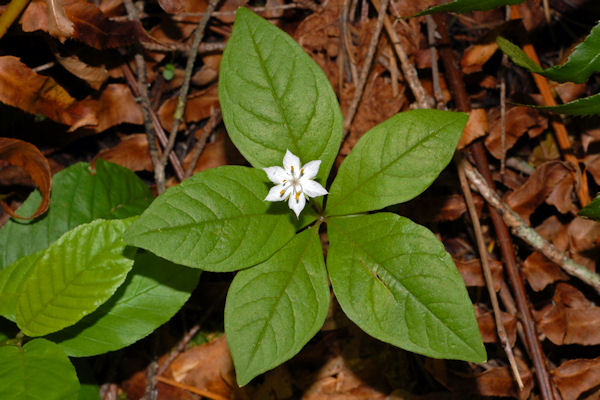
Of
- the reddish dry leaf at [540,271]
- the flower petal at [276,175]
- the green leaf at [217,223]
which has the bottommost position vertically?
the reddish dry leaf at [540,271]

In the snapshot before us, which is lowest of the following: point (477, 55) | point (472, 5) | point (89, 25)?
point (477, 55)

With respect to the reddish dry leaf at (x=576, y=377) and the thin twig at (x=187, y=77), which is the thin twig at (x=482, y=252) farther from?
the thin twig at (x=187, y=77)

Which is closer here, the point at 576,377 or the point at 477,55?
the point at 576,377

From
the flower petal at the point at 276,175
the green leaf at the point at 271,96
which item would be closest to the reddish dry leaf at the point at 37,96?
the green leaf at the point at 271,96

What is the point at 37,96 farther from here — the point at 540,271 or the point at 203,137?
the point at 540,271

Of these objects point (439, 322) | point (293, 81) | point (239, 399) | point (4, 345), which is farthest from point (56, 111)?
point (439, 322)

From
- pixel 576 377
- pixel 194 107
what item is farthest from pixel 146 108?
pixel 576 377
